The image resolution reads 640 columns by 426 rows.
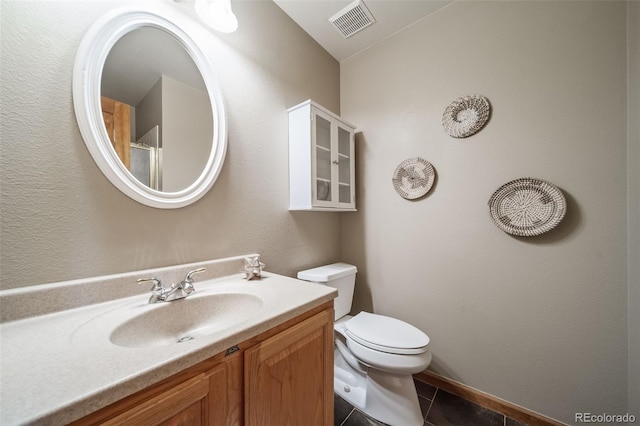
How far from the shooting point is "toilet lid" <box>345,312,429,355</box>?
3.45 feet

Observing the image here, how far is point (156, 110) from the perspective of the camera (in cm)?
89

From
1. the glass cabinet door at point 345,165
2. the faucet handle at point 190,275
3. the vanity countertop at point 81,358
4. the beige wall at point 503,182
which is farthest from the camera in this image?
the glass cabinet door at point 345,165

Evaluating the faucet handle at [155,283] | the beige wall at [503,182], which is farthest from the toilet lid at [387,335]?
the faucet handle at [155,283]

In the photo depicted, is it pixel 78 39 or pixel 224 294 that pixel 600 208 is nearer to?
pixel 224 294

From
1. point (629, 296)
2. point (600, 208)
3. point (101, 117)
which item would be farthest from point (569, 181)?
point (101, 117)

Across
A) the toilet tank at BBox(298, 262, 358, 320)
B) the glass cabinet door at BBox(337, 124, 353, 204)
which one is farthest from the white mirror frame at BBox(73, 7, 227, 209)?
the glass cabinet door at BBox(337, 124, 353, 204)

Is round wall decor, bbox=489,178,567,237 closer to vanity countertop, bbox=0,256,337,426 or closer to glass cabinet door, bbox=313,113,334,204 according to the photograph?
glass cabinet door, bbox=313,113,334,204

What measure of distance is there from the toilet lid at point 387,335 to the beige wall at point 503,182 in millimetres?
313

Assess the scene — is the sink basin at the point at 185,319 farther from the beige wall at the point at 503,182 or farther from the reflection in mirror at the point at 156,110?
the beige wall at the point at 503,182

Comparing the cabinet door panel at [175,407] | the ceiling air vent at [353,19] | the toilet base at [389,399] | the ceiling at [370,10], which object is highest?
the ceiling at [370,10]

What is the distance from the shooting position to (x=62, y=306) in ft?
2.13

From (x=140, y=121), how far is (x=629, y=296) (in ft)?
7.12

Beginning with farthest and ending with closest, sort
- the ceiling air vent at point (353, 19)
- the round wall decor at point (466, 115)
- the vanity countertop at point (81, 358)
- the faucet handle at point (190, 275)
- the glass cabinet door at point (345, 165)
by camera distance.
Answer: the glass cabinet door at point (345, 165), the ceiling air vent at point (353, 19), the round wall decor at point (466, 115), the faucet handle at point (190, 275), the vanity countertop at point (81, 358)

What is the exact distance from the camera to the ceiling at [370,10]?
4.38 ft
